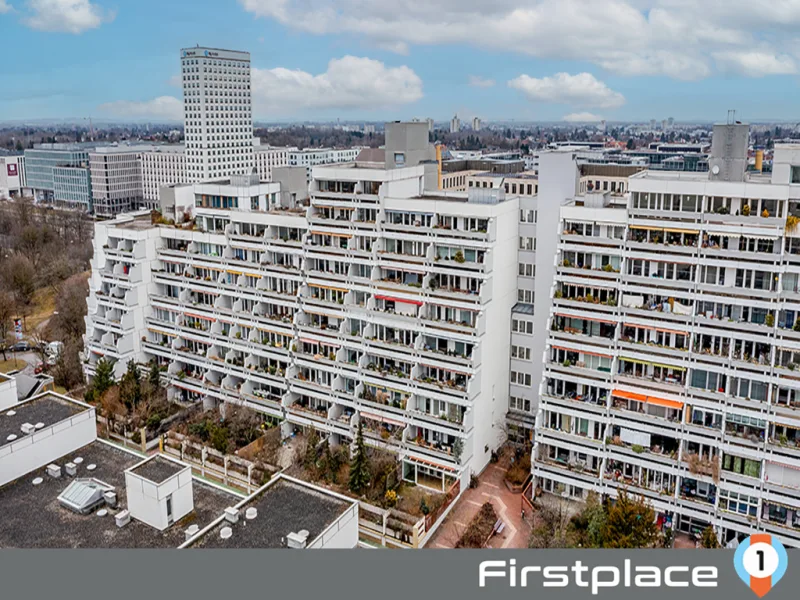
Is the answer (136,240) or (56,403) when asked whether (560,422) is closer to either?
(56,403)

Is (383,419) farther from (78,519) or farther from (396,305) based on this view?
(78,519)

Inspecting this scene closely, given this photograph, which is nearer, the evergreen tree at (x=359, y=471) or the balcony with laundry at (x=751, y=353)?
the balcony with laundry at (x=751, y=353)

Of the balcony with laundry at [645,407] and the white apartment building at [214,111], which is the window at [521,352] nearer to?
the balcony with laundry at [645,407]

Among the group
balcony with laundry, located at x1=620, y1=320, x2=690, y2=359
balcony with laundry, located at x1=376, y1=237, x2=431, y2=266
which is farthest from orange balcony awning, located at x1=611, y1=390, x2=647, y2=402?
balcony with laundry, located at x1=376, y1=237, x2=431, y2=266

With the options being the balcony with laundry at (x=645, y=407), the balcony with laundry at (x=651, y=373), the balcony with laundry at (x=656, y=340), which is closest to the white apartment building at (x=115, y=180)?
the balcony with laundry at (x=651, y=373)

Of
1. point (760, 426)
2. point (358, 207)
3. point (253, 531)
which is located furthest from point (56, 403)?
point (760, 426)

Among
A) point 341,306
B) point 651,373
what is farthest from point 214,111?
point 651,373

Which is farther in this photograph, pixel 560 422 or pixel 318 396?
pixel 318 396
